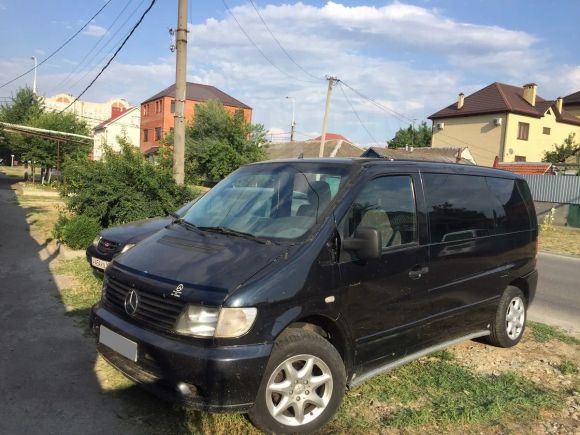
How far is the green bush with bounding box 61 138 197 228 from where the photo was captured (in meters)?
9.69

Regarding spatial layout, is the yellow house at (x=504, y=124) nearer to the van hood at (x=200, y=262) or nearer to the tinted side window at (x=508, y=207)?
the tinted side window at (x=508, y=207)

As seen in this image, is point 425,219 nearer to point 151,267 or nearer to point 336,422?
point 336,422

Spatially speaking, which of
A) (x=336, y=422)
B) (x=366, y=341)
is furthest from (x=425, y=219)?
(x=336, y=422)

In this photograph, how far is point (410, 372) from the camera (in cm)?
446

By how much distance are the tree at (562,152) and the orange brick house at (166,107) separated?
101 ft

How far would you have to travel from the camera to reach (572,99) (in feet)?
193

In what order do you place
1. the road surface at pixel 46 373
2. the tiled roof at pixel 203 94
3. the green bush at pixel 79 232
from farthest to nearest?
the tiled roof at pixel 203 94, the green bush at pixel 79 232, the road surface at pixel 46 373

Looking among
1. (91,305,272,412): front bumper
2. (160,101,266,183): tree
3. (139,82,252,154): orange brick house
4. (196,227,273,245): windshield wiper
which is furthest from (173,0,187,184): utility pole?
(139,82,252,154): orange brick house

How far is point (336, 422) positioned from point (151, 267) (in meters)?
1.69

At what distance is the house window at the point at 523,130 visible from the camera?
150 feet

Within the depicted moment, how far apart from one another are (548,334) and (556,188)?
2120 centimetres

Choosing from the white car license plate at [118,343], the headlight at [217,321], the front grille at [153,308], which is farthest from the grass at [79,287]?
the headlight at [217,321]

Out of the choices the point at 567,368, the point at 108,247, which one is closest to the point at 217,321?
the point at 567,368

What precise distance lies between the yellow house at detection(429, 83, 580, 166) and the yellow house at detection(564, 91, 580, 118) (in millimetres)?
8198
